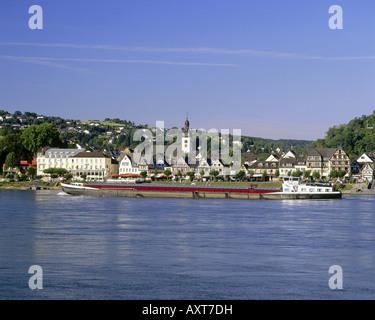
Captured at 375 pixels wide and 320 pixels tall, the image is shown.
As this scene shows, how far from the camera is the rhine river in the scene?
57.3ft

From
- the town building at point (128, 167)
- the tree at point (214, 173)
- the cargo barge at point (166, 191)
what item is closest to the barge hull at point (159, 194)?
the cargo barge at point (166, 191)

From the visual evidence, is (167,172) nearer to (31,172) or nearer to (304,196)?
(31,172)

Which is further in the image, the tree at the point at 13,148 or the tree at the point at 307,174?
the tree at the point at 13,148

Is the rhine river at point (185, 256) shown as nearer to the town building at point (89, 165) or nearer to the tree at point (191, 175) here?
the tree at point (191, 175)

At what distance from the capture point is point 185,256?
887 inches

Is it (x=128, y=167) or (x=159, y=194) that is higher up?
(x=128, y=167)

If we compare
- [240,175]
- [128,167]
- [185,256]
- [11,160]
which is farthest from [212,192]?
[11,160]

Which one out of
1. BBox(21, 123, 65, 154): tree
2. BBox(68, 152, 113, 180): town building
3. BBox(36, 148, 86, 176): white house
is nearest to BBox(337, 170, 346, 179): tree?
BBox(68, 152, 113, 180): town building

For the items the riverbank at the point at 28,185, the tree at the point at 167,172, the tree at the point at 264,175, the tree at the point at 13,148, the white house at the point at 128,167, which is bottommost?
the riverbank at the point at 28,185

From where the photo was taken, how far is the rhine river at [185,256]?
1747 cm

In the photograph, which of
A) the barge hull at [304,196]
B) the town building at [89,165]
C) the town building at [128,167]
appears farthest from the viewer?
the town building at [89,165]

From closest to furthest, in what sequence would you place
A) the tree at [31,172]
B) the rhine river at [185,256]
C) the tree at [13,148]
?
the rhine river at [185,256], the tree at [31,172], the tree at [13,148]
